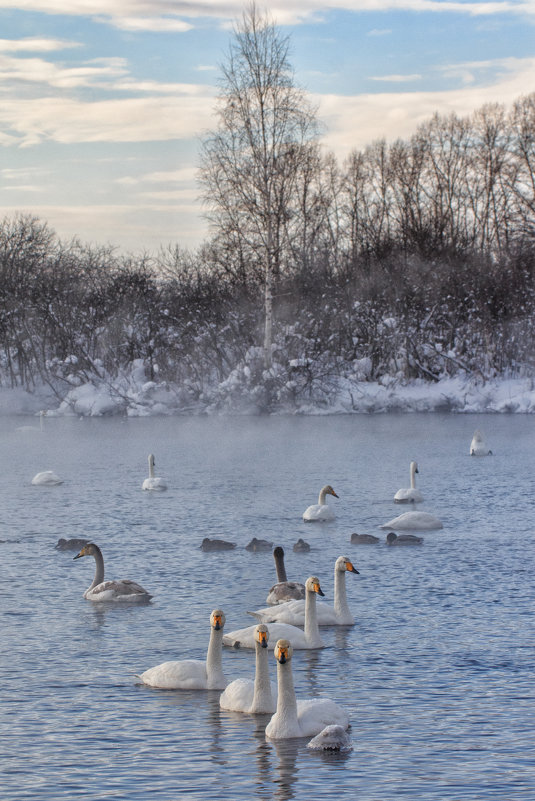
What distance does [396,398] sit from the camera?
4750 cm

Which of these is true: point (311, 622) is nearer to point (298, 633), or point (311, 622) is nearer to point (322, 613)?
point (298, 633)

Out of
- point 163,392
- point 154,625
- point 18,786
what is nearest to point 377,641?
point 154,625

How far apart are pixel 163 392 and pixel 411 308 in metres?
11.6

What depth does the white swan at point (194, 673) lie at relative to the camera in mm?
10016

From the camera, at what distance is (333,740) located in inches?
332

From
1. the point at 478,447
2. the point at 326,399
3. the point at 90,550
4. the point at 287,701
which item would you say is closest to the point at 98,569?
the point at 90,550

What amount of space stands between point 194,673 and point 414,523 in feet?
27.9

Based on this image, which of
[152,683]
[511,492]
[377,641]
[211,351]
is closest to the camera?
[152,683]

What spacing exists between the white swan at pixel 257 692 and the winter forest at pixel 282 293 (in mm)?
34840

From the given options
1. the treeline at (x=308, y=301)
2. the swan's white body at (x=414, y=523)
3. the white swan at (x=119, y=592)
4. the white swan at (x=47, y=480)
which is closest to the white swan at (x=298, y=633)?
the white swan at (x=119, y=592)

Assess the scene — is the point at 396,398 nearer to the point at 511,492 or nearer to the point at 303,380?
the point at 303,380

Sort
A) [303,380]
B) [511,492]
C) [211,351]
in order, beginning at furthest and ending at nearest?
[211,351]
[303,380]
[511,492]

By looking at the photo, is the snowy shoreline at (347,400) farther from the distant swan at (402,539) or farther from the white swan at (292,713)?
the white swan at (292,713)

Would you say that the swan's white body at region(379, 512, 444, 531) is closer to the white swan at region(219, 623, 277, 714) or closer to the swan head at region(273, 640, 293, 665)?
the white swan at region(219, 623, 277, 714)
